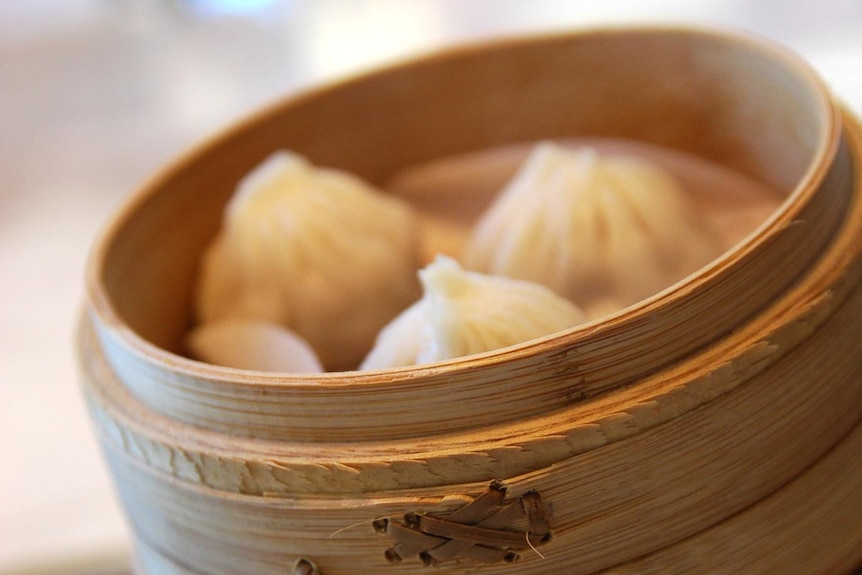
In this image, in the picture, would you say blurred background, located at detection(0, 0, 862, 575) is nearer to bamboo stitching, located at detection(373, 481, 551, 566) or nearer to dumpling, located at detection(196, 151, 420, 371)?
dumpling, located at detection(196, 151, 420, 371)

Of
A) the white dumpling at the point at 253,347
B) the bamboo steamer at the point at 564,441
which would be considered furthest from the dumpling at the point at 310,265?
the bamboo steamer at the point at 564,441

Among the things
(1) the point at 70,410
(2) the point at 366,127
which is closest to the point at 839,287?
(2) the point at 366,127

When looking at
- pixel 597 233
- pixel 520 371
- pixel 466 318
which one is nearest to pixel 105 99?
pixel 597 233

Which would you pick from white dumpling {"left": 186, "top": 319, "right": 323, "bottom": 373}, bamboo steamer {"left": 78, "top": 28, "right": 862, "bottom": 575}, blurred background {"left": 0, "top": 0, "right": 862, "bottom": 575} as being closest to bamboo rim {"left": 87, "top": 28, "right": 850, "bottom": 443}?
bamboo steamer {"left": 78, "top": 28, "right": 862, "bottom": 575}

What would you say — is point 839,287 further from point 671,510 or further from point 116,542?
point 116,542

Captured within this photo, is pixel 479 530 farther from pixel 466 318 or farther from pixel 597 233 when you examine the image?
pixel 597 233
